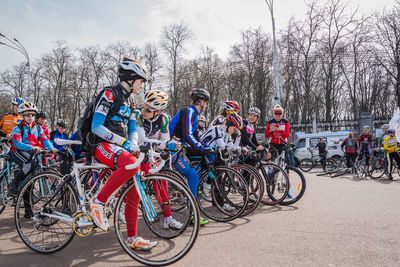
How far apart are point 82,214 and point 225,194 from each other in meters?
2.18

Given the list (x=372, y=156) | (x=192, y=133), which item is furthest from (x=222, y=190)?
(x=372, y=156)

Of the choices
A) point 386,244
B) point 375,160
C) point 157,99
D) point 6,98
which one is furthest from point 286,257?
point 6,98

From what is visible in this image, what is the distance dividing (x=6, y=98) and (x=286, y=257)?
44212 millimetres

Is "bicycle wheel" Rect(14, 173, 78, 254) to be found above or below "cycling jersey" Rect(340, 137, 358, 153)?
below

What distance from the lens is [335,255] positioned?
3086mm

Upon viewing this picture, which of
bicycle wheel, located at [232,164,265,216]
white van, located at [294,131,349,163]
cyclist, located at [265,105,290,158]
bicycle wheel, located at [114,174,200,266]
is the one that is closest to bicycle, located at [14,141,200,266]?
bicycle wheel, located at [114,174,200,266]

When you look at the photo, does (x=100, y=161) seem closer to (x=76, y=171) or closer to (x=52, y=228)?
(x=76, y=171)

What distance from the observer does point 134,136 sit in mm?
3363

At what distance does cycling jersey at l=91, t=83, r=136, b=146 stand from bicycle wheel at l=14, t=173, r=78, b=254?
78 centimetres

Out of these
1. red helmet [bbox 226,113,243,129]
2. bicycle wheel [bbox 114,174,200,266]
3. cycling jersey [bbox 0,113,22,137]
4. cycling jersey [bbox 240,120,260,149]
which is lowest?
bicycle wheel [bbox 114,174,200,266]

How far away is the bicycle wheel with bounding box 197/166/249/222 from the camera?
448cm

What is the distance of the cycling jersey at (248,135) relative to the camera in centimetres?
571

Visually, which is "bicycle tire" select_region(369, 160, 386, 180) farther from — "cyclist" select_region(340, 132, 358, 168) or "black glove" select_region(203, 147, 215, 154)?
"black glove" select_region(203, 147, 215, 154)

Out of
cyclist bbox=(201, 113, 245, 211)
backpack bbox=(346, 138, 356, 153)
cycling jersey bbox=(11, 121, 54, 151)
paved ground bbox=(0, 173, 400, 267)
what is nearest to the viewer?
paved ground bbox=(0, 173, 400, 267)
